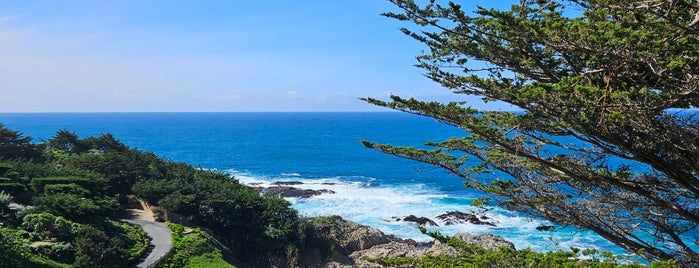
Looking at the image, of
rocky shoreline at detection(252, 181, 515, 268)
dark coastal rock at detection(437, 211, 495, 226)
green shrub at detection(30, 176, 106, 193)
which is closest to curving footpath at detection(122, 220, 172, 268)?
green shrub at detection(30, 176, 106, 193)

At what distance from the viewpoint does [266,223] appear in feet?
87.7

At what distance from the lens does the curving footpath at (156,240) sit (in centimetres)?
1850

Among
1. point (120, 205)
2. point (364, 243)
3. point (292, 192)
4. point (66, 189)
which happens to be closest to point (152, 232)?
point (120, 205)

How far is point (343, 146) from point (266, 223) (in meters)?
64.8

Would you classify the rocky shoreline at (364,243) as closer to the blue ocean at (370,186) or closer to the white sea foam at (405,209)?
the white sea foam at (405,209)

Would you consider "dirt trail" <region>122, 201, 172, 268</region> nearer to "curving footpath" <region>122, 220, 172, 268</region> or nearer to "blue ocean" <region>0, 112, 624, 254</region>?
"curving footpath" <region>122, 220, 172, 268</region>

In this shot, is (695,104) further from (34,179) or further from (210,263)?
(34,179)

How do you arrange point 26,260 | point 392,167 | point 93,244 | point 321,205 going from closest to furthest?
point 26,260
point 93,244
point 321,205
point 392,167

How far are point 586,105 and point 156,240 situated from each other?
19502mm

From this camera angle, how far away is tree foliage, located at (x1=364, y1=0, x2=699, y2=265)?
5883mm

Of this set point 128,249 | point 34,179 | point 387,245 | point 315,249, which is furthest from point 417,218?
point 34,179

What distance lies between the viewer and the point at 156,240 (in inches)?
833

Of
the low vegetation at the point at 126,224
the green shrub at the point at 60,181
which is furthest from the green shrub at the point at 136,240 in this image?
the green shrub at the point at 60,181

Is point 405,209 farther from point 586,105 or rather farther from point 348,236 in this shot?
point 586,105
